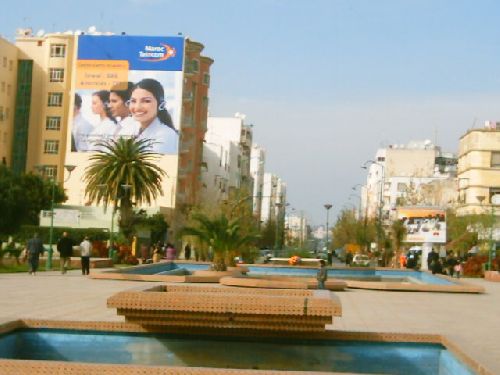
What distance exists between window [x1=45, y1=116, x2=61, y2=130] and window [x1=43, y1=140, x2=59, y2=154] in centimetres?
126

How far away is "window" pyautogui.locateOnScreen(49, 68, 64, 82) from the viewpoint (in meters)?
80.4

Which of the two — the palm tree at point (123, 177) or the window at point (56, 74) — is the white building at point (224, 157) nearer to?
the window at point (56, 74)

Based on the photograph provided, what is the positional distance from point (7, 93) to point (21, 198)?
17.7m

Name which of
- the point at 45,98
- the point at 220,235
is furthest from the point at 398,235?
the point at 45,98

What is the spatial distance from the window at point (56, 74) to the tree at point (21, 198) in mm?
11118

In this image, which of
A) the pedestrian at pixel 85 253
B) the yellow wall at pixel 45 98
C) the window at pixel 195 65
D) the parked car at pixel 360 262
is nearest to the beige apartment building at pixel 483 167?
the parked car at pixel 360 262

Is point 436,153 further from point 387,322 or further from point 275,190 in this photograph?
point 387,322

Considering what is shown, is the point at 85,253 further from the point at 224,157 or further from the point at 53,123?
the point at 224,157

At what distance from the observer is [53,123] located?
80812 millimetres

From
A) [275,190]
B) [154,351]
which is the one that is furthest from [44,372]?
[275,190]

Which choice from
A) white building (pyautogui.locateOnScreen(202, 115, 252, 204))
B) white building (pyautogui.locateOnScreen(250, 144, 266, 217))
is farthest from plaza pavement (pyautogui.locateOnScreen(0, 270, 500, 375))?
white building (pyautogui.locateOnScreen(250, 144, 266, 217))

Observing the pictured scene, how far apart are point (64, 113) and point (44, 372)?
247 feet

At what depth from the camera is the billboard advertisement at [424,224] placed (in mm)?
54375

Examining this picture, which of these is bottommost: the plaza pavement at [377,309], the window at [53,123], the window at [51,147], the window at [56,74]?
the plaza pavement at [377,309]
